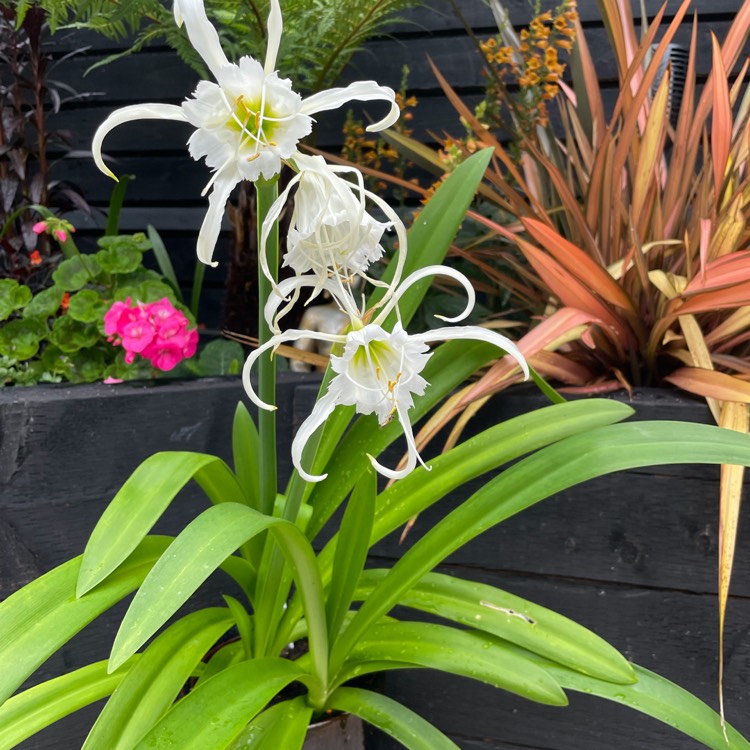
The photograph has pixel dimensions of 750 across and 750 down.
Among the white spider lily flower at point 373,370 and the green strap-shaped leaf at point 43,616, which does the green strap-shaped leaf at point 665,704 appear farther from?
the green strap-shaped leaf at point 43,616

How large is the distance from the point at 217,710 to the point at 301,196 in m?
0.48

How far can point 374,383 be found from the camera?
578 mm

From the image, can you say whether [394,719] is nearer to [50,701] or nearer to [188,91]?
[50,701]

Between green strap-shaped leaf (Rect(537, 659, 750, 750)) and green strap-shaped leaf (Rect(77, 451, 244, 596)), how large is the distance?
1.46 ft

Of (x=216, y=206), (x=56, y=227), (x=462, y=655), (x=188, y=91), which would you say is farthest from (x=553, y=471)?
(x=188, y=91)

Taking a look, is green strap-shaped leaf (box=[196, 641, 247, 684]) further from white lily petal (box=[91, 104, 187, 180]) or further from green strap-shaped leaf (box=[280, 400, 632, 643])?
white lily petal (box=[91, 104, 187, 180])

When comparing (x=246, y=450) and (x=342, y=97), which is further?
(x=246, y=450)

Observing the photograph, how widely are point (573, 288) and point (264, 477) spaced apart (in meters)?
0.51

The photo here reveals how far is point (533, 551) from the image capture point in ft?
3.39

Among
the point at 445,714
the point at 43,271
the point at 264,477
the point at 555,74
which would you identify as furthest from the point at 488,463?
the point at 43,271

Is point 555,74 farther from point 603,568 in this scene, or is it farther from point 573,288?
point 603,568

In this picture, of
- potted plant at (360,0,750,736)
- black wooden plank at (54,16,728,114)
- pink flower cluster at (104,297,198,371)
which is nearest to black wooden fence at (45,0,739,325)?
black wooden plank at (54,16,728,114)

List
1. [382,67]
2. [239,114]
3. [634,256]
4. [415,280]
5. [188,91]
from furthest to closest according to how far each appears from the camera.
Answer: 1. [188,91]
2. [382,67]
3. [634,256]
4. [415,280]
5. [239,114]

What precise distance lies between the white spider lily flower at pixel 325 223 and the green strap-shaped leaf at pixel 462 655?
43cm
